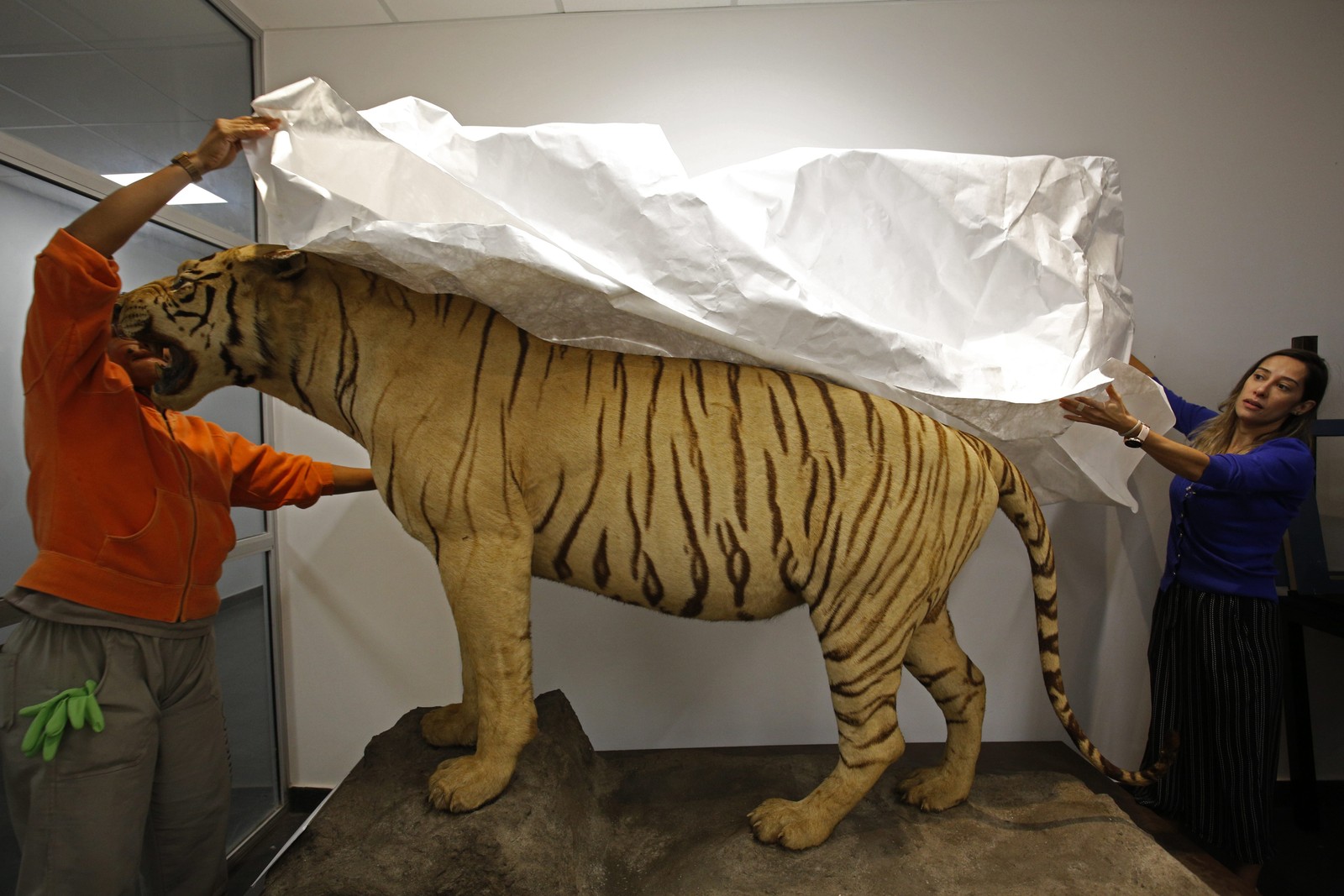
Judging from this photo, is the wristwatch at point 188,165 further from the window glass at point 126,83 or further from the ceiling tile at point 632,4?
the ceiling tile at point 632,4

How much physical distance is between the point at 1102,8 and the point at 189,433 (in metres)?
2.61

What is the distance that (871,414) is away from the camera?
1.31 m

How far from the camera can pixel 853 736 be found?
4.30 ft

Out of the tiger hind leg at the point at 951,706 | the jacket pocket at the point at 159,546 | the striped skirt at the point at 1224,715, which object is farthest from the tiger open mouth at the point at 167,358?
the striped skirt at the point at 1224,715

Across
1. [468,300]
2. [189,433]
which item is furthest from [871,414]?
[189,433]

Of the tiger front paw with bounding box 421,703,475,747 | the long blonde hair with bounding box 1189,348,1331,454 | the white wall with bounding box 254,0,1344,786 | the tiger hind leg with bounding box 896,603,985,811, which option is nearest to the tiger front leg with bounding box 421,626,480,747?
the tiger front paw with bounding box 421,703,475,747

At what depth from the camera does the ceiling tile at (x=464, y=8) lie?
73.6 inches

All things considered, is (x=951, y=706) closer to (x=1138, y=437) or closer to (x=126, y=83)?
(x=1138, y=437)

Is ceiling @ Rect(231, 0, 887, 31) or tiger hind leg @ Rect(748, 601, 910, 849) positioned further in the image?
ceiling @ Rect(231, 0, 887, 31)

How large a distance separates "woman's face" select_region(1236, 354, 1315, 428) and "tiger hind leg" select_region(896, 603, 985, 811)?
38.6 inches

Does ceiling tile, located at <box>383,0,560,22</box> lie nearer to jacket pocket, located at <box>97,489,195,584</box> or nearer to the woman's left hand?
jacket pocket, located at <box>97,489,195,584</box>

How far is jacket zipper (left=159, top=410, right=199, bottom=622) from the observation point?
4.11 feet

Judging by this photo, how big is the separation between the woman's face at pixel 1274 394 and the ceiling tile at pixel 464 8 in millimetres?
2122

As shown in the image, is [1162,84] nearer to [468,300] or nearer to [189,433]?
[468,300]
